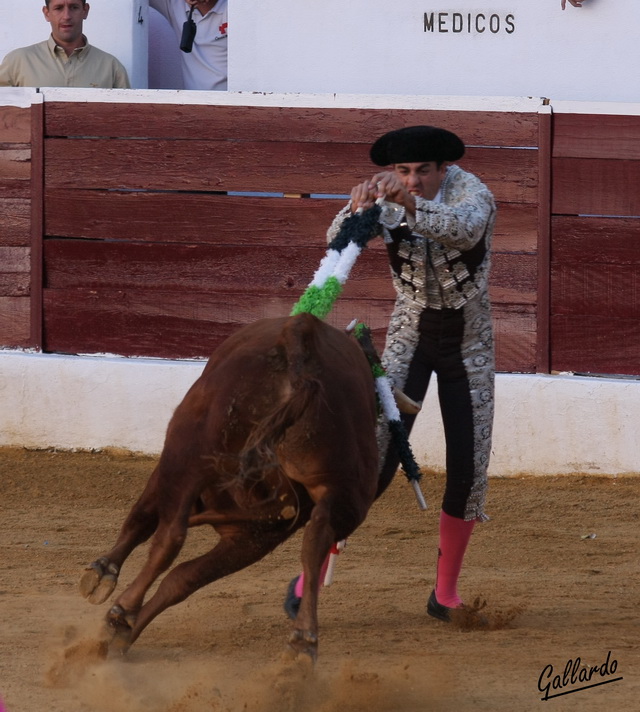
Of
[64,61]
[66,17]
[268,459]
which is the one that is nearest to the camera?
[268,459]

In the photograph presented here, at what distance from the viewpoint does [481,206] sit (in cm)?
346

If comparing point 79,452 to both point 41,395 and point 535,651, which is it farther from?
point 535,651

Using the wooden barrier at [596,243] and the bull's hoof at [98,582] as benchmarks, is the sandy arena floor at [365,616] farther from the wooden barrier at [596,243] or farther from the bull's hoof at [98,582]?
the wooden barrier at [596,243]

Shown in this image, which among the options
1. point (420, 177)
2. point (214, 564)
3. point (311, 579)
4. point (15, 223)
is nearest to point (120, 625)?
point (214, 564)

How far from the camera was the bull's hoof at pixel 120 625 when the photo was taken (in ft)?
10.1

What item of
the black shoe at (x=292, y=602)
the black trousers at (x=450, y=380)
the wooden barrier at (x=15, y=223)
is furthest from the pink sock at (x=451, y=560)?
the wooden barrier at (x=15, y=223)

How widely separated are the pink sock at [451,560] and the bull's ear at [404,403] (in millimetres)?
490

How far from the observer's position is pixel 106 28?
252 inches

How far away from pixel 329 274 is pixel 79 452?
313 centimetres

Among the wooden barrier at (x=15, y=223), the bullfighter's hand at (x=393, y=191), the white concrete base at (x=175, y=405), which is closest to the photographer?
the bullfighter's hand at (x=393, y=191)

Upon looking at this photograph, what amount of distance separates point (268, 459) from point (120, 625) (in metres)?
0.77

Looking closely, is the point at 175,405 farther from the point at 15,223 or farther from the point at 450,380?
the point at 450,380

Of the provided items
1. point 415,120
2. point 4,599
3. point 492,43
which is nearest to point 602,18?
point 492,43

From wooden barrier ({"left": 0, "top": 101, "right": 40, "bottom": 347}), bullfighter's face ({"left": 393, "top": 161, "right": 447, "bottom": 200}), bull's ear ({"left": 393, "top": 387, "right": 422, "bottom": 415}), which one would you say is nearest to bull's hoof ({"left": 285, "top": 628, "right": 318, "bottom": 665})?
bull's ear ({"left": 393, "top": 387, "right": 422, "bottom": 415})
